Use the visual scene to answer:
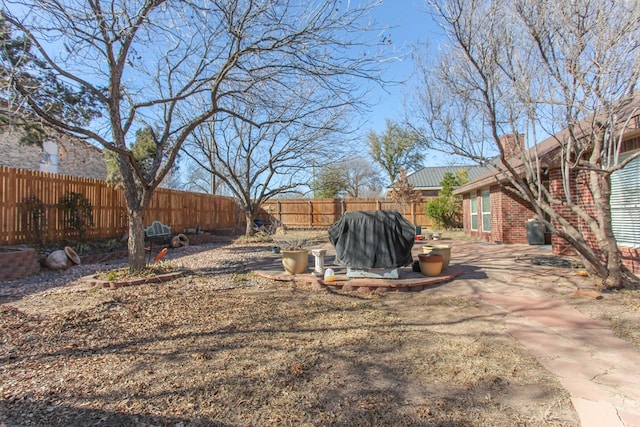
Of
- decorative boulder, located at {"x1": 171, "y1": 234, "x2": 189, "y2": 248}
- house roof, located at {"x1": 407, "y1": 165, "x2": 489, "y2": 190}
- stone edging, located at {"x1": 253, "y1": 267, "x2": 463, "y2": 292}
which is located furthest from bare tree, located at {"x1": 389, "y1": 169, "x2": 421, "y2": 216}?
stone edging, located at {"x1": 253, "y1": 267, "x2": 463, "y2": 292}

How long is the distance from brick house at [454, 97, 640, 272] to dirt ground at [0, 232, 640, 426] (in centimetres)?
211

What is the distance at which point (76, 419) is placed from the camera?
7.08 feet

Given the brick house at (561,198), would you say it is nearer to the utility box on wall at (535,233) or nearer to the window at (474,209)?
the window at (474,209)

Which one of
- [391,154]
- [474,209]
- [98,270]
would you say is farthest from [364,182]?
[98,270]

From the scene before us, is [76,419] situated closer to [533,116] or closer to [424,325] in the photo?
[424,325]

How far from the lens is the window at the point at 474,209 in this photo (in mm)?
14133

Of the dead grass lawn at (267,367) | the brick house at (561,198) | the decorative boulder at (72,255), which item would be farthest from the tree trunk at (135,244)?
the brick house at (561,198)

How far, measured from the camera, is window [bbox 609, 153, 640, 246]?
19.5 feet

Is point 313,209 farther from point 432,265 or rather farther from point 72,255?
point 432,265

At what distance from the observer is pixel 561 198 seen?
8141mm

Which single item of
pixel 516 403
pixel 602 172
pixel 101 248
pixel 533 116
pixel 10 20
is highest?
pixel 10 20

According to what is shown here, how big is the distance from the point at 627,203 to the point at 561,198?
2007 mm

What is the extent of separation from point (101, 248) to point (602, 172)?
10.8m

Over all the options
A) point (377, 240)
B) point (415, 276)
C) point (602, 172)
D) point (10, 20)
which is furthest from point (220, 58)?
point (602, 172)
